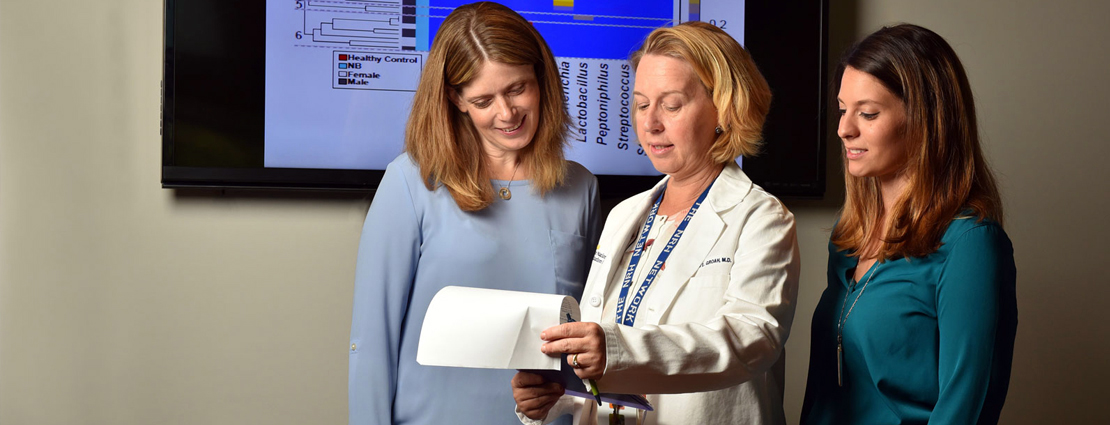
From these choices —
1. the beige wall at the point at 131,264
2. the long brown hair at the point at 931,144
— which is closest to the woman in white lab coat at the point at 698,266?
the long brown hair at the point at 931,144

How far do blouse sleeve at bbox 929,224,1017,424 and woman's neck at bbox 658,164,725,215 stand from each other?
1.34ft

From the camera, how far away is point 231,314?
2240 mm

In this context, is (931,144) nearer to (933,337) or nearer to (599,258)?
(933,337)

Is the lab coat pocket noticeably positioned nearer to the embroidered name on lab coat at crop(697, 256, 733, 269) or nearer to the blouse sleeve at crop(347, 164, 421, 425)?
the blouse sleeve at crop(347, 164, 421, 425)

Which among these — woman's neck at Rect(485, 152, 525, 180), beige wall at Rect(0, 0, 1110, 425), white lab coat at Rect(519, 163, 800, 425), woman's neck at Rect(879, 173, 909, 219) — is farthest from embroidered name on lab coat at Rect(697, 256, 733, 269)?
beige wall at Rect(0, 0, 1110, 425)

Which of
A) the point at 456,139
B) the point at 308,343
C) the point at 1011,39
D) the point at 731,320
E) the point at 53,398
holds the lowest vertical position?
the point at 53,398

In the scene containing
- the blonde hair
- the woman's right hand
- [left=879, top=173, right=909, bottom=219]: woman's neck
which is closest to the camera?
the woman's right hand

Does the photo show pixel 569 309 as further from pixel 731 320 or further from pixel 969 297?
pixel 969 297

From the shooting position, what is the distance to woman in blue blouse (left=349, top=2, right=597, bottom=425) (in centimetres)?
167

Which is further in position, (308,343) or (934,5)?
(934,5)

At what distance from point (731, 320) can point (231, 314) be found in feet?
5.15

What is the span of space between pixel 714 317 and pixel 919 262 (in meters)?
0.39

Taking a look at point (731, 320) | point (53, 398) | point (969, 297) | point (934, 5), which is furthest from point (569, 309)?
point (934, 5)

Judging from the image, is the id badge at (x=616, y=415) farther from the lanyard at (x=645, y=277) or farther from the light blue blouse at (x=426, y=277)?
the light blue blouse at (x=426, y=277)
